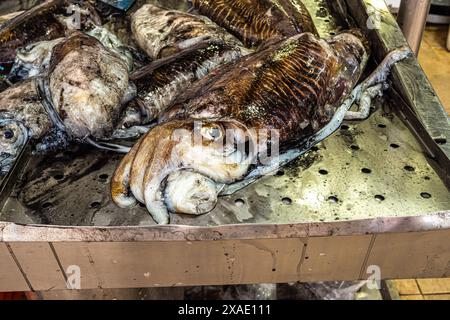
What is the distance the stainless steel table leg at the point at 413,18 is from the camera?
2211mm

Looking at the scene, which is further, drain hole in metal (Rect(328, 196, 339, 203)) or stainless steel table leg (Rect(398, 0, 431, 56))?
stainless steel table leg (Rect(398, 0, 431, 56))

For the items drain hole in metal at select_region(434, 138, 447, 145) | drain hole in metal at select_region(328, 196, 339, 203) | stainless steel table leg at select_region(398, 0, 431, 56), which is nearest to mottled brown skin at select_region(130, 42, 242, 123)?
drain hole in metal at select_region(328, 196, 339, 203)

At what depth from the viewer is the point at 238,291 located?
252cm

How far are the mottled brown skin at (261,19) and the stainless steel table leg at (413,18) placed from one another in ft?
1.71

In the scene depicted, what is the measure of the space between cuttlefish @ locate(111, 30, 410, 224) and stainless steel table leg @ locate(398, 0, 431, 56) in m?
0.48

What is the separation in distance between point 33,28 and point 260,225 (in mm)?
1504

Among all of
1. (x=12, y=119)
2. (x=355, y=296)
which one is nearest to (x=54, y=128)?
(x=12, y=119)

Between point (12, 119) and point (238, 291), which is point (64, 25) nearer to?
point (12, 119)

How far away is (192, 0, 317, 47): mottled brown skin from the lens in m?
2.12

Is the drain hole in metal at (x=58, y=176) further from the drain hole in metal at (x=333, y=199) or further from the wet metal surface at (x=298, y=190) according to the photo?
the drain hole in metal at (x=333, y=199)

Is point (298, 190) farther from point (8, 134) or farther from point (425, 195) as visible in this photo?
point (8, 134)

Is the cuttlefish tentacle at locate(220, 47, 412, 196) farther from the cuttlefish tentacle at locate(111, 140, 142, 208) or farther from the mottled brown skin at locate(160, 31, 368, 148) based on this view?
the cuttlefish tentacle at locate(111, 140, 142, 208)

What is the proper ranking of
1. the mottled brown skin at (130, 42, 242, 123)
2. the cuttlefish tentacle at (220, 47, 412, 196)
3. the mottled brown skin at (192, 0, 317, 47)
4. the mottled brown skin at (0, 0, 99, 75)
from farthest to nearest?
the mottled brown skin at (192, 0, 317, 47) < the mottled brown skin at (0, 0, 99, 75) < the mottled brown skin at (130, 42, 242, 123) < the cuttlefish tentacle at (220, 47, 412, 196)

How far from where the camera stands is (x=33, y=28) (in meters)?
2.07
